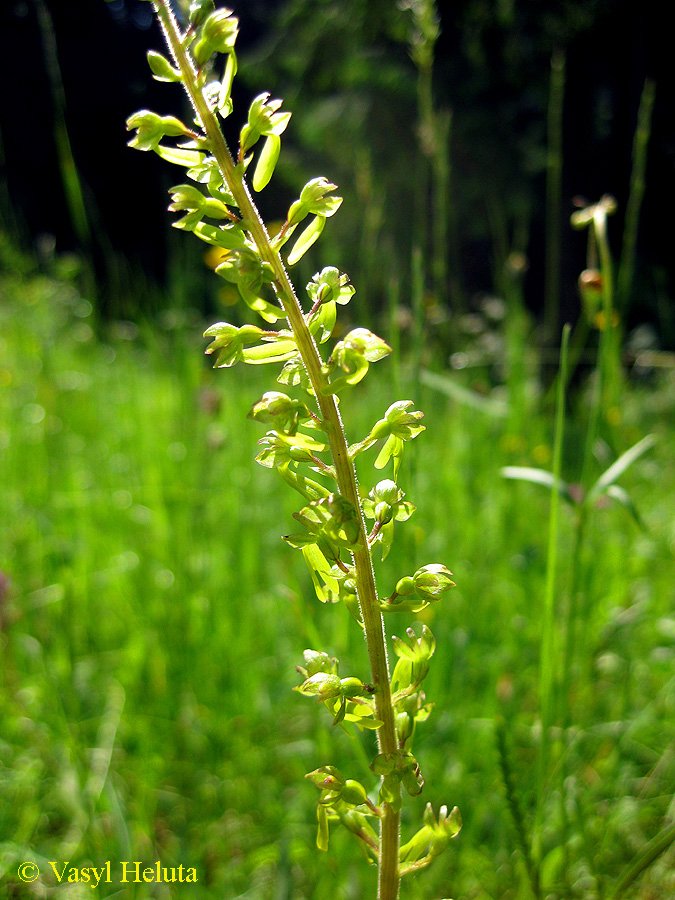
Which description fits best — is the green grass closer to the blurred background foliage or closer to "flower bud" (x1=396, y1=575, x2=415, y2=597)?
the blurred background foliage

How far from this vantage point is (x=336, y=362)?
18.4 inches

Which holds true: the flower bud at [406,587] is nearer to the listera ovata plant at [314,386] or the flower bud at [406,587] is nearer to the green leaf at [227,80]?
the listera ovata plant at [314,386]

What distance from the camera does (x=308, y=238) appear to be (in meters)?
0.50

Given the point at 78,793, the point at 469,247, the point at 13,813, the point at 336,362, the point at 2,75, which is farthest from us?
the point at 469,247

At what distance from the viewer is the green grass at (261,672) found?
113 cm

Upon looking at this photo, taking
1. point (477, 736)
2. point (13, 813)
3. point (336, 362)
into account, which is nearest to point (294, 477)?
point (336, 362)

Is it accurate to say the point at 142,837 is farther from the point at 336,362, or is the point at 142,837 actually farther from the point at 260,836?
the point at 336,362

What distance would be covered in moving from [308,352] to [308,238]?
10cm

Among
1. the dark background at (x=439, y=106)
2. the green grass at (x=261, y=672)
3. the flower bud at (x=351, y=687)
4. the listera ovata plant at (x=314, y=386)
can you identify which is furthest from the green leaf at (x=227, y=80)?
the dark background at (x=439, y=106)

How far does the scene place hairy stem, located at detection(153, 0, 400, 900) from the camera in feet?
1.47

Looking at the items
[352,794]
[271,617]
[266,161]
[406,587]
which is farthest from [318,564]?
[271,617]

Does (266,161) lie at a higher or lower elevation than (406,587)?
higher

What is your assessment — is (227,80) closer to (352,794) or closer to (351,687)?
(351,687)

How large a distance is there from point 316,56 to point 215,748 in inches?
278
